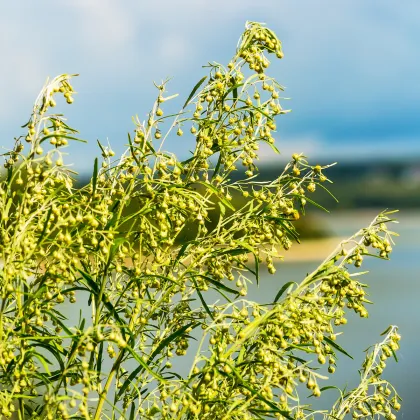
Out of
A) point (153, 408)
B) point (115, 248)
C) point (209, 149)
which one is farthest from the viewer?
point (209, 149)

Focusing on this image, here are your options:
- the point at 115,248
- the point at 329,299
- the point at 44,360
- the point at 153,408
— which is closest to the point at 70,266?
the point at 115,248

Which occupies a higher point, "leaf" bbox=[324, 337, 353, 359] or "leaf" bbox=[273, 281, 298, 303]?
"leaf" bbox=[273, 281, 298, 303]

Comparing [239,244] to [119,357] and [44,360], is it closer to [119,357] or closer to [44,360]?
[119,357]

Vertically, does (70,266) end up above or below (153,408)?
above

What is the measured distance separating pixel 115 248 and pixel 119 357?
36cm

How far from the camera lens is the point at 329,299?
1979 millimetres

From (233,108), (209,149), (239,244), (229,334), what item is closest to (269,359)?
(229,334)

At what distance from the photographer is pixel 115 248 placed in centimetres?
183

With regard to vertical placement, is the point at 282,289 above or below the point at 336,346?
above

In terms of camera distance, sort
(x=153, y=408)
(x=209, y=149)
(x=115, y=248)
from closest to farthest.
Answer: (x=115, y=248), (x=153, y=408), (x=209, y=149)

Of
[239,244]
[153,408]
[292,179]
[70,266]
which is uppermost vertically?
[292,179]

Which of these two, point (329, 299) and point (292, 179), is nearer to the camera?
point (329, 299)

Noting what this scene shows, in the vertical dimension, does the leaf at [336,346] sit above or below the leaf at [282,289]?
below

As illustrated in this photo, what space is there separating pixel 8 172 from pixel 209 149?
54 cm
